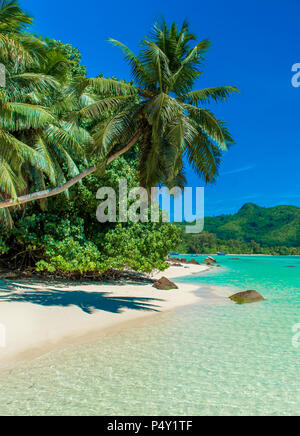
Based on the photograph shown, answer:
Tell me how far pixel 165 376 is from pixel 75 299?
255 inches

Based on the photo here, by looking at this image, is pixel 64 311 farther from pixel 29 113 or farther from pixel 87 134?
pixel 87 134

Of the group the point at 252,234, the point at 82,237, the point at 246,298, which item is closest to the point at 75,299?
the point at 82,237

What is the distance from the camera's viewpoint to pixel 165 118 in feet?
29.3

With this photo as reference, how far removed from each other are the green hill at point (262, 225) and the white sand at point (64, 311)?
10956 centimetres

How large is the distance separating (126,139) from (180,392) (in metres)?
7.31

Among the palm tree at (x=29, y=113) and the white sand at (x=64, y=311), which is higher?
the palm tree at (x=29, y=113)

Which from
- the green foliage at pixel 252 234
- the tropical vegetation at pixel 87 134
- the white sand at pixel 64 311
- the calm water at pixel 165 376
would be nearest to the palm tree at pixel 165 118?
the tropical vegetation at pixel 87 134

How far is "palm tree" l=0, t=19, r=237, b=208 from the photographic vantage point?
30.3 feet

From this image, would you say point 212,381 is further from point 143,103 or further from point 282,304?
point 282,304

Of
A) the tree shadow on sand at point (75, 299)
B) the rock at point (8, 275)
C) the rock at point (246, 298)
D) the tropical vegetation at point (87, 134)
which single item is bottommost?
the rock at point (246, 298)

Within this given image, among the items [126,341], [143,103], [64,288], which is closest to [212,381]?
[126,341]

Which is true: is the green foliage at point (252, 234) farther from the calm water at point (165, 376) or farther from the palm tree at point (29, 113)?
the calm water at point (165, 376)

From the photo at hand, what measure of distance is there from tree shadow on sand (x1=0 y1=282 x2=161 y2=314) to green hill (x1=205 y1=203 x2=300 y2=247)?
111 meters

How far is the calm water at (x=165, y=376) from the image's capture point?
163 inches
